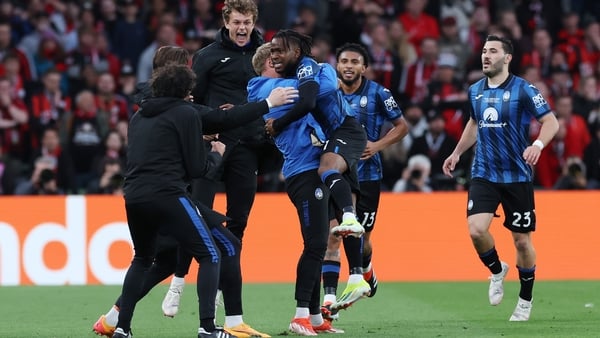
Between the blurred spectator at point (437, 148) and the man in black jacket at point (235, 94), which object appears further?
the blurred spectator at point (437, 148)

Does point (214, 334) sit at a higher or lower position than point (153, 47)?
lower

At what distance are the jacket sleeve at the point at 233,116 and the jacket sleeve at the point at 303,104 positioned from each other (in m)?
0.43

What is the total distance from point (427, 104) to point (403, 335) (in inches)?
370

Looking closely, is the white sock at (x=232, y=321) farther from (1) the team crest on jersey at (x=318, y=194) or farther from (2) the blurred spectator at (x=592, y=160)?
(2) the blurred spectator at (x=592, y=160)

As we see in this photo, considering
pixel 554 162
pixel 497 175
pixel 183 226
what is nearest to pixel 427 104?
pixel 554 162

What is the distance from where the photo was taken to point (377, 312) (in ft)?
38.4

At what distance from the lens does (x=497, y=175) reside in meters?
11.1

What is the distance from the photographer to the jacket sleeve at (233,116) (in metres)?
8.82

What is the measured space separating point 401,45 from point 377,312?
899 cm

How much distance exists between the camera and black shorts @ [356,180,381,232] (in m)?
11.9

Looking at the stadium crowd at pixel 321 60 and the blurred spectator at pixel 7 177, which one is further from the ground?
the stadium crowd at pixel 321 60

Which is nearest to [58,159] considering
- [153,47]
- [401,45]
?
[153,47]

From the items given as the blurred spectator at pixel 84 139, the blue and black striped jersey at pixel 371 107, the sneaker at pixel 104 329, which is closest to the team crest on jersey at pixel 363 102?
the blue and black striped jersey at pixel 371 107

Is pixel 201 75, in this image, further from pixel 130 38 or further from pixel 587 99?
pixel 587 99
